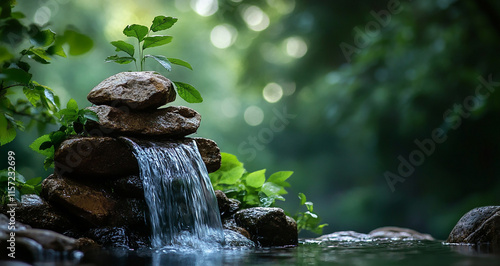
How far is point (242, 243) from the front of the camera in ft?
10.8

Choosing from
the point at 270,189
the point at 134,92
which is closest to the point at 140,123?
the point at 134,92

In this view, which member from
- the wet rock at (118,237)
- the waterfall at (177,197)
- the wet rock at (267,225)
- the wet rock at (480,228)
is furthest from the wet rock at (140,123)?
the wet rock at (480,228)

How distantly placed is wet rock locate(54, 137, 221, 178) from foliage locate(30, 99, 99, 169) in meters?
0.12

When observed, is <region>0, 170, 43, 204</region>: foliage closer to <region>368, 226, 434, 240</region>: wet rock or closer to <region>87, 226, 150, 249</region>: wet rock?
<region>87, 226, 150, 249</region>: wet rock

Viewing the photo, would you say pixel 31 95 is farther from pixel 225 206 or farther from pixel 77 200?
pixel 225 206

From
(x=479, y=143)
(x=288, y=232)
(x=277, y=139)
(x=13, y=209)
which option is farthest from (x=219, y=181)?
(x=277, y=139)

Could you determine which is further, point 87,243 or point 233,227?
point 233,227

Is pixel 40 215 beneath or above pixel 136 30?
beneath

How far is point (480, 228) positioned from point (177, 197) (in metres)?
2.24

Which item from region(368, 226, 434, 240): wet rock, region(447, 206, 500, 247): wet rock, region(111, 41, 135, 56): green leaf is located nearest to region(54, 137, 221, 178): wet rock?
region(111, 41, 135, 56): green leaf

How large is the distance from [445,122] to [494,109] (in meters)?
0.80

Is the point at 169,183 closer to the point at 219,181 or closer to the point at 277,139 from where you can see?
the point at 219,181

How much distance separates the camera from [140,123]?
3432 millimetres

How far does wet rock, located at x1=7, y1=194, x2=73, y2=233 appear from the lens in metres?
3.03
